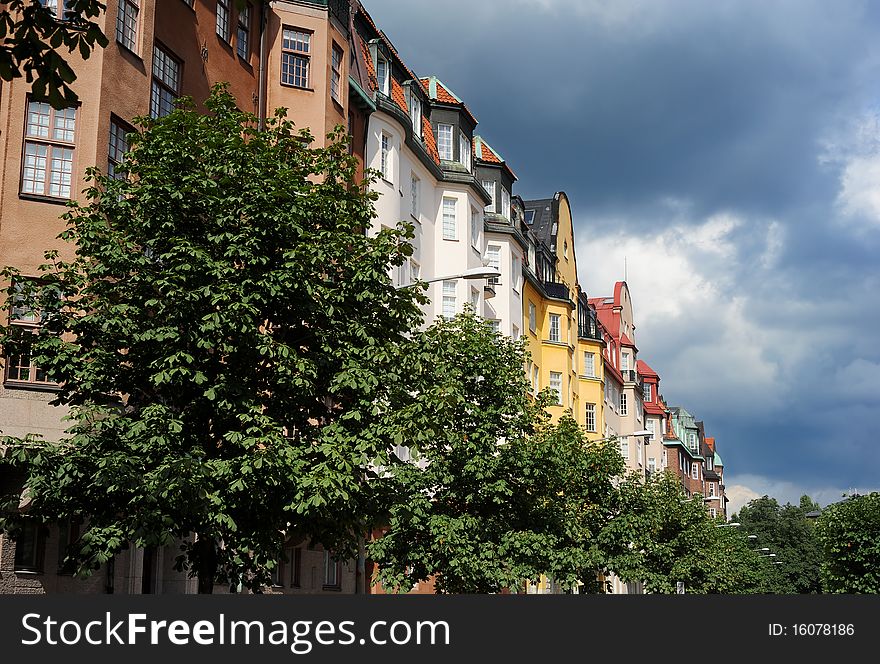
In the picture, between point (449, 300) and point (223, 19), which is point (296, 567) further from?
point (449, 300)

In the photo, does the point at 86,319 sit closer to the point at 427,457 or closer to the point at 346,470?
the point at 346,470

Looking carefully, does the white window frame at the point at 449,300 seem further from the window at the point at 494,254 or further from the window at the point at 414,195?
the window at the point at 494,254

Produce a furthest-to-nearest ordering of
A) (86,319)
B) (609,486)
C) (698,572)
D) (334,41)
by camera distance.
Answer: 1. (698,572)
2. (609,486)
3. (334,41)
4. (86,319)

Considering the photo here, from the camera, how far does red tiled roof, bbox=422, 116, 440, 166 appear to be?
51344 mm

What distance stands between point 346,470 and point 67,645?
24.7 feet

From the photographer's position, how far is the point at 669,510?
174 ft

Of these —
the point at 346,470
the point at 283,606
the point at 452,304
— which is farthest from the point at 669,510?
the point at 283,606

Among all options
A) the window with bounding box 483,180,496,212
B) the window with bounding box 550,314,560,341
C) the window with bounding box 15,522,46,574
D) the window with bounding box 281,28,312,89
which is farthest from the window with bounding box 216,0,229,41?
the window with bounding box 550,314,560,341

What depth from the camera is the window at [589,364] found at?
8062 cm

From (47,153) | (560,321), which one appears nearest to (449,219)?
(560,321)

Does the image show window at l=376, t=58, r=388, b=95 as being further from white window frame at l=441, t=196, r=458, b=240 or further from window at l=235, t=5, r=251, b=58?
window at l=235, t=5, r=251, b=58

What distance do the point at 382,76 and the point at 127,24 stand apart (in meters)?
18.3

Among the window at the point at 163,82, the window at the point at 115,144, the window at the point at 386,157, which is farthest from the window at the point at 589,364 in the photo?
the window at the point at 115,144

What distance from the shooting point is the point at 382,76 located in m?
44.8
